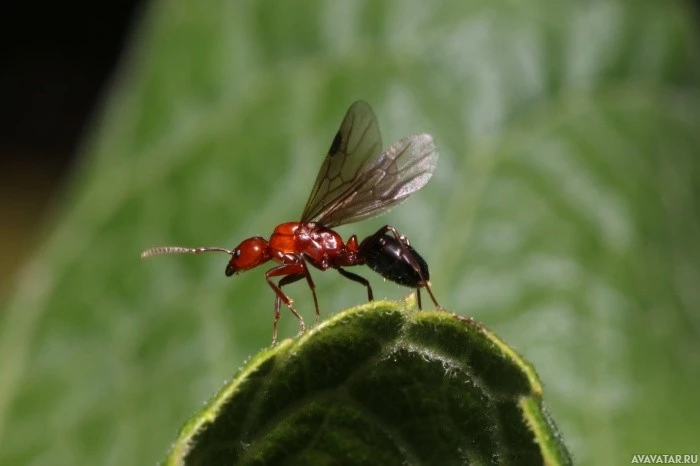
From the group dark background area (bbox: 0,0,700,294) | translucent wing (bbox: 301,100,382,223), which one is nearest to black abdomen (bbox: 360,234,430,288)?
translucent wing (bbox: 301,100,382,223)

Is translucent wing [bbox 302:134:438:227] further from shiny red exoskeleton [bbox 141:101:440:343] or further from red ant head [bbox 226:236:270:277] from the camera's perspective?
red ant head [bbox 226:236:270:277]

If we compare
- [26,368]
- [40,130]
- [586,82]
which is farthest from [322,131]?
[40,130]

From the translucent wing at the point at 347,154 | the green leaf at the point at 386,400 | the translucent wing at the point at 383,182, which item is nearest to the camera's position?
the green leaf at the point at 386,400

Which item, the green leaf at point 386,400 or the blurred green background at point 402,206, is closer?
the green leaf at point 386,400

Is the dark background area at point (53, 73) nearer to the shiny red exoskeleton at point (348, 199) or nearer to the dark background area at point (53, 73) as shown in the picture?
the dark background area at point (53, 73)

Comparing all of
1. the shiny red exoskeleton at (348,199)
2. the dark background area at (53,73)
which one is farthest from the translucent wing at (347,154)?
the dark background area at (53,73)

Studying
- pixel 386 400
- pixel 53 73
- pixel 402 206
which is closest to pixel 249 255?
pixel 402 206

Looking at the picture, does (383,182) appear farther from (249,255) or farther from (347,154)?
(249,255)
